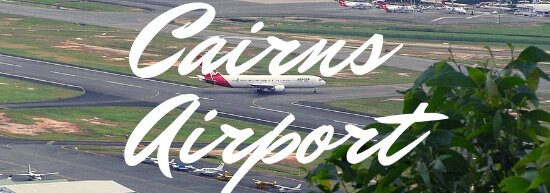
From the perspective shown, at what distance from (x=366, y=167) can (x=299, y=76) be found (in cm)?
14285

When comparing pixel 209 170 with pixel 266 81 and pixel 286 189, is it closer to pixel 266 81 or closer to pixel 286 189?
pixel 286 189

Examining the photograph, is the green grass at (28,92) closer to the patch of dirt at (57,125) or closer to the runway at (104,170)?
the patch of dirt at (57,125)

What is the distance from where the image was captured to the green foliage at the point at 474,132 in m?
8.84

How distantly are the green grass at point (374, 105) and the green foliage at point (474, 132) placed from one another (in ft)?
407

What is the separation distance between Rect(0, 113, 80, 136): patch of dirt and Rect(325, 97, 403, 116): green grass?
124 feet

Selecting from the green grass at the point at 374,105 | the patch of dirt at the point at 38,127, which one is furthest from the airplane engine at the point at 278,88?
the patch of dirt at the point at 38,127

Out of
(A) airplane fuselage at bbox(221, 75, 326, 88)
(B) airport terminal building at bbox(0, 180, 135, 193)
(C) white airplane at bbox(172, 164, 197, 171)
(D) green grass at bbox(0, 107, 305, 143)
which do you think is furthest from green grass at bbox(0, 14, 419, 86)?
(B) airport terminal building at bbox(0, 180, 135, 193)

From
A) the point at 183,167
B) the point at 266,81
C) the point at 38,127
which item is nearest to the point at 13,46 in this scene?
the point at 266,81

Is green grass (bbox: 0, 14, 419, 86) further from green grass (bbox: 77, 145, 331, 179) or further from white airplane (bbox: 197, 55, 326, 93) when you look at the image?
green grass (bbox: 77, 145, 331, 179)

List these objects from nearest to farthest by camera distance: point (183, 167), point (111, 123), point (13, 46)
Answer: point (183, 167) < point (111, 123) < point (13, 46)

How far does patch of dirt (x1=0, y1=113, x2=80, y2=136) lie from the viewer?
115250mm

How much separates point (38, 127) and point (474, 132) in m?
113

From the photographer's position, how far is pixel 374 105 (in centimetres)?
14112

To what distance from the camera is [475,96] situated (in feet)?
29.5
